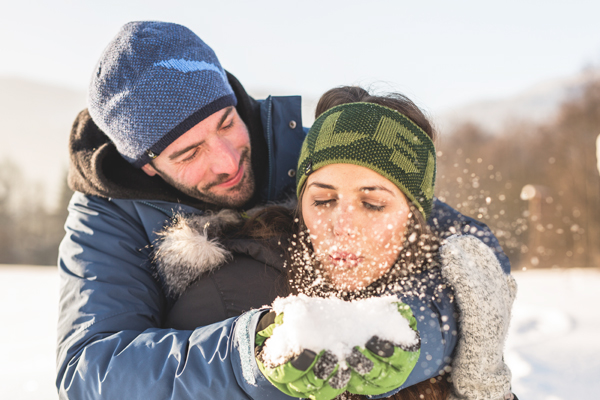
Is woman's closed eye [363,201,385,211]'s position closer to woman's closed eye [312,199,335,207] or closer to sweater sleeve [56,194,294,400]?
woman's closed eye [312,199,335,207]

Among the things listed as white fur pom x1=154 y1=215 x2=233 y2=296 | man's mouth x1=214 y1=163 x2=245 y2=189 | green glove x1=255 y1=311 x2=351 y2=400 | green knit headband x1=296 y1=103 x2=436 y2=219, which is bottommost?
white fur pom x1=154 y1=215 x2=233 y2=296

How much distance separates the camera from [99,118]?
2.36 metres

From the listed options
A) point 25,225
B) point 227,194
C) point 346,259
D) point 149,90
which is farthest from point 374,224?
point 25,225

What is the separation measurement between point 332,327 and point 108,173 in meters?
1.86

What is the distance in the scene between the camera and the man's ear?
2.48m

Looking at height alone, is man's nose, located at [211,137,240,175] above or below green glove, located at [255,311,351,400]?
above

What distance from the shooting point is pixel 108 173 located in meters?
2.43

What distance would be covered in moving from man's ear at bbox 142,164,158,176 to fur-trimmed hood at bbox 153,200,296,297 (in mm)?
493

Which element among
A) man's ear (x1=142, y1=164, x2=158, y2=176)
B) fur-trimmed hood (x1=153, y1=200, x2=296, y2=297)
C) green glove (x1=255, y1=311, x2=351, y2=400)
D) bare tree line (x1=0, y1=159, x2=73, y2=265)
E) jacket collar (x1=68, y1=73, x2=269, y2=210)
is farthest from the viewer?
bare tree line (x1=0, y1=159, x2=73, y2=265)

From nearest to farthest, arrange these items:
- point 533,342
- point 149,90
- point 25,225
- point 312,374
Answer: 1. point 312,374
2. point 149,90
3. point 533,342
4. point 25,225

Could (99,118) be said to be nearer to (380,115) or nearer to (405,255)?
(380,115)

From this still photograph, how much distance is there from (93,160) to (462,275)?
2042 mm

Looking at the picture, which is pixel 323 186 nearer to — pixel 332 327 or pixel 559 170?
pixel 332 327

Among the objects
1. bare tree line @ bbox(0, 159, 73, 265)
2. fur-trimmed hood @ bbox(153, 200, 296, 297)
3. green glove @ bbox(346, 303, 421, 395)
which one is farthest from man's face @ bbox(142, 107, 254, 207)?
bare tree line @ bbox(0, 159, 73, 265)
